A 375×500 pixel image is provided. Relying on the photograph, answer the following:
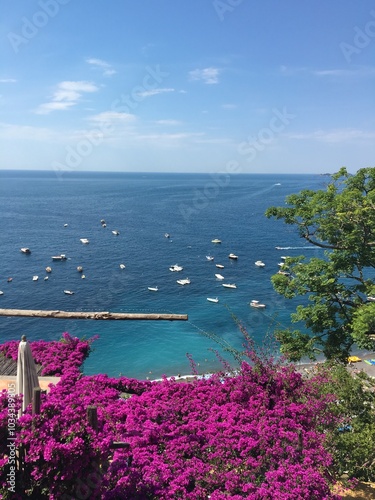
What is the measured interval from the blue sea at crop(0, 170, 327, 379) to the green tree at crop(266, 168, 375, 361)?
215 cm

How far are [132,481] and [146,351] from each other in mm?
27226

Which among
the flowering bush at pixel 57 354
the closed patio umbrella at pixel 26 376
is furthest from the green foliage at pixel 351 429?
the flowering bush at pixel 57 354

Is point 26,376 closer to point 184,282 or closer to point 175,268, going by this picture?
point 184,282

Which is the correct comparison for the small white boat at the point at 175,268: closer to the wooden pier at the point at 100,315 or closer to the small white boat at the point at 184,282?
the small white boat at the point at 184,282

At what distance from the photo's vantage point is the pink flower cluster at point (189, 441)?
20.0 ft

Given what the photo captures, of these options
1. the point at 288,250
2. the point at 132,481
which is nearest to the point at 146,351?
the point at 132,481

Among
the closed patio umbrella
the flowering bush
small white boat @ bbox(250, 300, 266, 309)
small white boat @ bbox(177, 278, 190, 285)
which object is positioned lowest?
small white boat @ bbox(250, 300, 266, 309)

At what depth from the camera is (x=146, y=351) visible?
3388 cm

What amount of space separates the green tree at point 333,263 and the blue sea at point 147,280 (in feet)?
7.06

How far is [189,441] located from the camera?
28.0 ft

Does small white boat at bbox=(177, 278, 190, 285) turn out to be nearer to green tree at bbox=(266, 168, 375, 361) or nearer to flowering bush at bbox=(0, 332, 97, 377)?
green tree at bbox=(266, 168, 375, 361)

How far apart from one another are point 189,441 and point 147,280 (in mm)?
45254

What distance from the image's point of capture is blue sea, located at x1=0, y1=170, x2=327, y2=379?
34.7 metres

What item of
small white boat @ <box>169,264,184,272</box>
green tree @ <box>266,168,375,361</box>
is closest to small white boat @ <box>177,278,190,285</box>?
small white boat @ <box>169,264,184,272</box>
